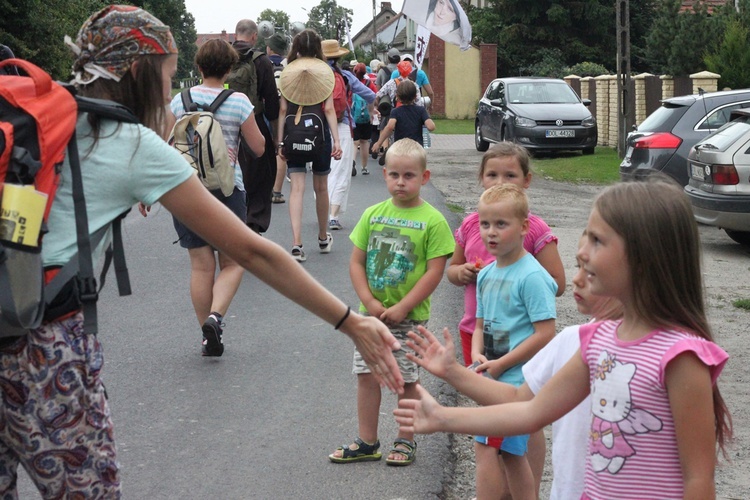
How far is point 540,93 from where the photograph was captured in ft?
80.8

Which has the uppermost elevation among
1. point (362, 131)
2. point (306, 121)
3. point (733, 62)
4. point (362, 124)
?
point (733, 62)

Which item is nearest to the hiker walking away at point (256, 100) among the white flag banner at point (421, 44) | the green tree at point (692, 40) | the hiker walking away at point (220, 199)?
the hiker walking away at point (220, 199)

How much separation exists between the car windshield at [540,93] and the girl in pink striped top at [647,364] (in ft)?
72.7

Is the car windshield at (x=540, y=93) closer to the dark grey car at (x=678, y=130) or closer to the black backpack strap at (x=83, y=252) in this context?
the dark grey car at (x=678, y=130)

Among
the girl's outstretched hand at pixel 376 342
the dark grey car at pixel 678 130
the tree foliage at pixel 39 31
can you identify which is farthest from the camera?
the tree foliage at pixel 39 31

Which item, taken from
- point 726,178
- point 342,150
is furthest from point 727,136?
point 342,150

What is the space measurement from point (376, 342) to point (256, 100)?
23.9 ft

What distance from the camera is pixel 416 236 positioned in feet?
15.6

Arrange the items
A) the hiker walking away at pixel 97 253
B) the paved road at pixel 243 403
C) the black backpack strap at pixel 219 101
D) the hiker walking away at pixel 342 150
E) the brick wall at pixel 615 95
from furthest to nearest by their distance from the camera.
A: the brick wall at pixel 615 95 < the hiker walking away at pixel 342 150 < the black backpack strap at pixel 219 101 < the paved road at pixel 243 403 < the hiker walking away at pixel 97 253

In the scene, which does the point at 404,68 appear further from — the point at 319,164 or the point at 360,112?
the point at 319,164

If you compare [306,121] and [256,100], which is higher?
[256,100]

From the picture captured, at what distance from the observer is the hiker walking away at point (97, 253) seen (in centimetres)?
252

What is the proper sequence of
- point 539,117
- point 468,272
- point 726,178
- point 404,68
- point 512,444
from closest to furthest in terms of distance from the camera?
point 512,444, point 468,272, point 726,178, point 404,68, point 539,117

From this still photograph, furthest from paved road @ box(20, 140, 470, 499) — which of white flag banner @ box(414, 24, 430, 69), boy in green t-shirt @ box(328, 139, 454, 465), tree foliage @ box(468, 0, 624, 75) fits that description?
tree foliage @ box(468, 0, 624, 75)
